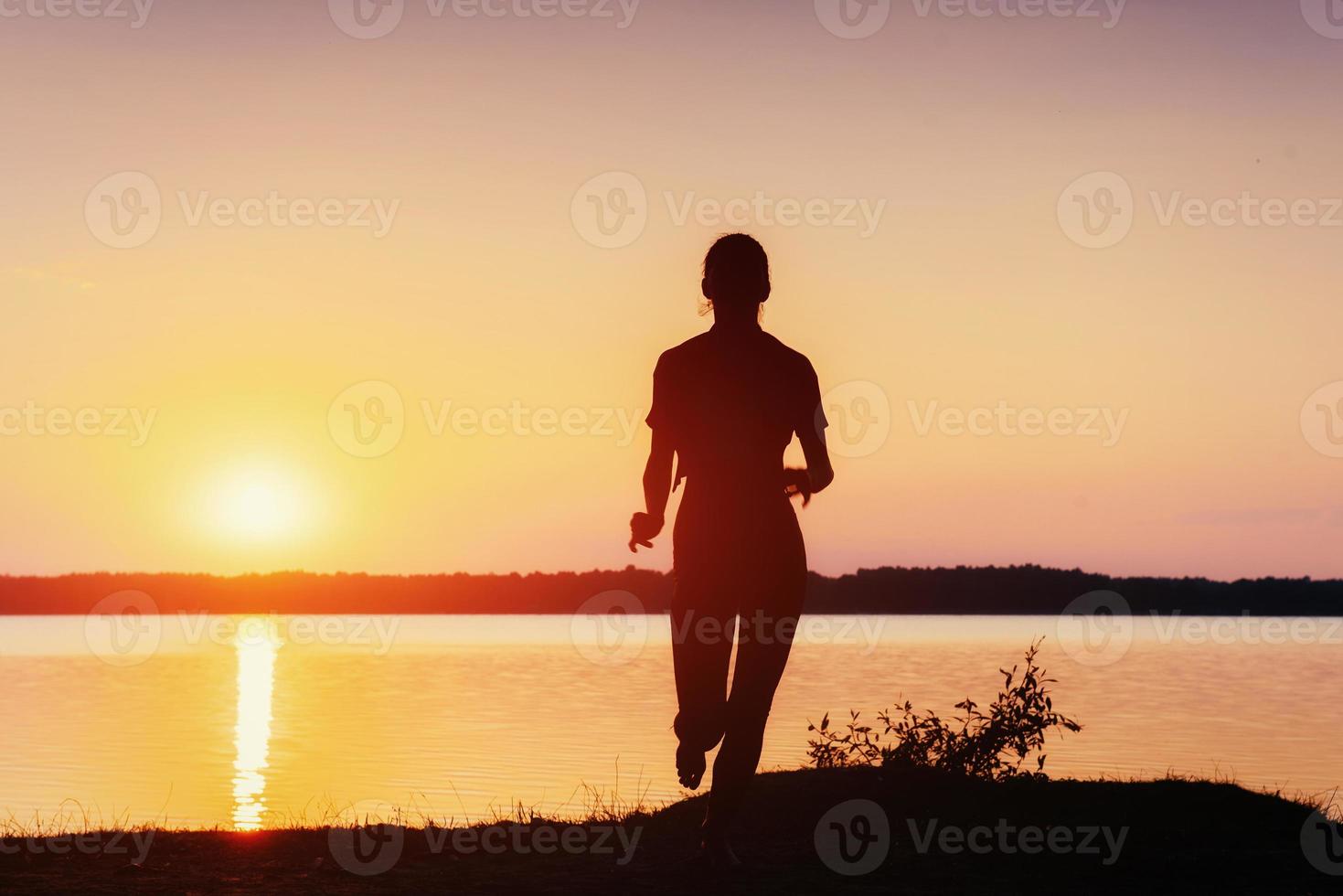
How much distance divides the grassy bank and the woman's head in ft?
9.67

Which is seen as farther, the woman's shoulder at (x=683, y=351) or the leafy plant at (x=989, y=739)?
the leafy plant at (x=989, y=739)

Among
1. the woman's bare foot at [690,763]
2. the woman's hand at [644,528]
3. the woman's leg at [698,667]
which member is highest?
the woman's hand at [644,528]

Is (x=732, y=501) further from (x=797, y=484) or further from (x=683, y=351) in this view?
(x=683, y=351)

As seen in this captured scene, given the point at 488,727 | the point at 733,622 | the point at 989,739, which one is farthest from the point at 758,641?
the point at 488,727

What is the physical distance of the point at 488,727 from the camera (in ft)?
116

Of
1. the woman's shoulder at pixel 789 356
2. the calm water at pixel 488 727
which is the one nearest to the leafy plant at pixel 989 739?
the calm water at pixel 488 727

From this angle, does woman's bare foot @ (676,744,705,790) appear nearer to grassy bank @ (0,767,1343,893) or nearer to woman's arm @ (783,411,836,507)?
grassy bank @ (0,767,1343,893)

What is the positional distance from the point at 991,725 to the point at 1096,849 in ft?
12.3

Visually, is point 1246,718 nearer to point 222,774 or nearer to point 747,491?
point 222,774

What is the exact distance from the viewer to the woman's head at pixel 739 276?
716cm

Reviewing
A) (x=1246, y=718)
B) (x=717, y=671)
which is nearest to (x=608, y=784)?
(x=717, y=671)

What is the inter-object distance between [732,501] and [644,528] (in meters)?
0.49

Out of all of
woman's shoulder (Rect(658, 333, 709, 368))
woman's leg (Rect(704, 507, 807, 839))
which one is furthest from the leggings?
woman's shoulder (Rect(658, 333, 709, 368))

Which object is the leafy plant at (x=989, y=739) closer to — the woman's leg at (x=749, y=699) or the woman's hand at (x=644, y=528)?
the woman's leg at (x=749, y=699)
